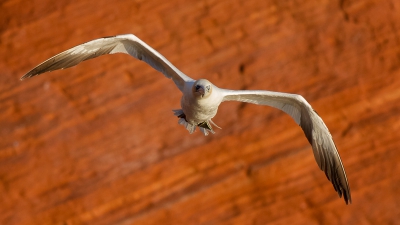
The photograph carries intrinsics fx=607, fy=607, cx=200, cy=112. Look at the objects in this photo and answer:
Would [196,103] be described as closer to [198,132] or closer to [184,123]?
[184,123]

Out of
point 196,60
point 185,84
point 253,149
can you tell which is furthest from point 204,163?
point 185,84

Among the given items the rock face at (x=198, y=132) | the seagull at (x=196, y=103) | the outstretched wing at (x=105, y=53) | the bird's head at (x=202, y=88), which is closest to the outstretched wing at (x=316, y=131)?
the seagull at (x=196, y=103)

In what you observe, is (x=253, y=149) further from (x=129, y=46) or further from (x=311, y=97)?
(x=129, y=46)

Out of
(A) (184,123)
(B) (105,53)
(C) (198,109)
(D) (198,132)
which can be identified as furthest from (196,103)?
(D) (198,132)

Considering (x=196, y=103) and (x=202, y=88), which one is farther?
(x=196, y=103)

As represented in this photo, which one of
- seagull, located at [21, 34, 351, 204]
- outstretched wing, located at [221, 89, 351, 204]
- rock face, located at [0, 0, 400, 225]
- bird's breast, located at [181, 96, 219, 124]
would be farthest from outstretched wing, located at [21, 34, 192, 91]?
rock face, located at [0, 0, 400, 225]
